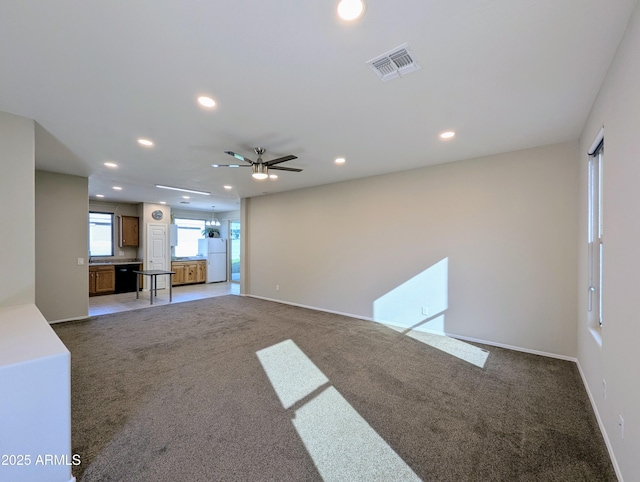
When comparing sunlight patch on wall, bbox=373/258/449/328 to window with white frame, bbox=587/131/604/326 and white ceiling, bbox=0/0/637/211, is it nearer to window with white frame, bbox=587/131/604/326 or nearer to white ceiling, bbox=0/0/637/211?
window with white frame, bbox=587/131/604/326

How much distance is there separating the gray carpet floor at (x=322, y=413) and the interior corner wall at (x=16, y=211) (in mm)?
1108

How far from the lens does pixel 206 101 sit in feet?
8.36

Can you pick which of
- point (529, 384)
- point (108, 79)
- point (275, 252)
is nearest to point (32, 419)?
point (108, 79)

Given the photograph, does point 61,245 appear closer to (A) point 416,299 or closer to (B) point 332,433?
(B) point 332,433

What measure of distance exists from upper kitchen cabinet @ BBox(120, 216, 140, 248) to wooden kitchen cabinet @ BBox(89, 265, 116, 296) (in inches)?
38.8

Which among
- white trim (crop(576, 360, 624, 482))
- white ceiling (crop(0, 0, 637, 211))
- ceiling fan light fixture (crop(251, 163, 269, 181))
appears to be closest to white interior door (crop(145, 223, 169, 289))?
white ceiling (crop(0, 0, 637, 211))

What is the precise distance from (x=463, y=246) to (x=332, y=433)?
3.27 m

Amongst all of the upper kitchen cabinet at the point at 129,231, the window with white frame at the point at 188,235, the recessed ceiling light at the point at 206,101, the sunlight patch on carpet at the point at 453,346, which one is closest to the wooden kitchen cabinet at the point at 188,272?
the window with white frame at the point at 188,235

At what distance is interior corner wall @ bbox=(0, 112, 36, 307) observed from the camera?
2.66m

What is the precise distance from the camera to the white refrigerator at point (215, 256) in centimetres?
1011

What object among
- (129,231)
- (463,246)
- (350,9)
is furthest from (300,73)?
(129,231)

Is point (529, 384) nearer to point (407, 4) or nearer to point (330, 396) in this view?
point (330, 396)

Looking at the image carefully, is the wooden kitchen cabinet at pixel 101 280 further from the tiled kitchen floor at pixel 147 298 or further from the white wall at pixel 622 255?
the white wall at pixel 622 255

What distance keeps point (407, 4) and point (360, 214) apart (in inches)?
155
